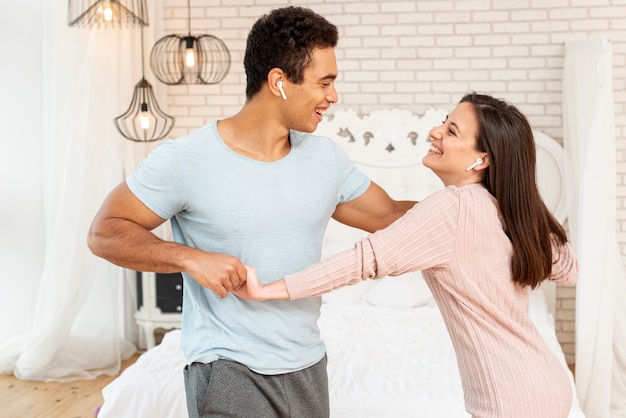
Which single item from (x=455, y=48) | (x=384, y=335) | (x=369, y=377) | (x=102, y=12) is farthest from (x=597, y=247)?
(x=102, y=12)

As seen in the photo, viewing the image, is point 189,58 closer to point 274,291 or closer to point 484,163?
point 484,163

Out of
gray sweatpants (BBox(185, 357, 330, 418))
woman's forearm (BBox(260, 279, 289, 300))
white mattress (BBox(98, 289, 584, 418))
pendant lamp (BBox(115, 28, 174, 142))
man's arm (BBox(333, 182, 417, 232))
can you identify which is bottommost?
white mattress (BBox(98, 289, 584, 418))

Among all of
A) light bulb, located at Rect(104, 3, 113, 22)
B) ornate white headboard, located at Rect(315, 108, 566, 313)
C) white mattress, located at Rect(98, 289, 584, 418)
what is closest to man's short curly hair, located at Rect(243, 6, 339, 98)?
white mattress, located at Rect(98, 289, 584, 418)

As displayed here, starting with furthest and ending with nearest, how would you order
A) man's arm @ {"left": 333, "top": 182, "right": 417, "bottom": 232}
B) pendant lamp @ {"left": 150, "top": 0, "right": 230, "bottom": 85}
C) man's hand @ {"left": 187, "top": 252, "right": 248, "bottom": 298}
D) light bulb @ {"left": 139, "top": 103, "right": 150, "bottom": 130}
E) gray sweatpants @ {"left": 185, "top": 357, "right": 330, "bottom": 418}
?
pendant lamp @ {"left": 150, "top": 0, "right": 230, "bottom": 85} < light bulb @ {"left": 139, "top": 103, "right": 150, "bottom": 130} < man's arm @ {"left": 333, "top": 182, "right": 417, "bottom": 232} < gray sweatpants @ {"left": 185, "top": 357, "right": 330, "bottom": 418} < man's hand @ {"left": 187, "top": 252, "right": 248, "bottom": 298}

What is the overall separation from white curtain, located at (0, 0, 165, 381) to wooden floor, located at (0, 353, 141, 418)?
0.08 meters

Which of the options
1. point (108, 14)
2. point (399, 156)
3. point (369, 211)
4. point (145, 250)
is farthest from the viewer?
point (399, 156)

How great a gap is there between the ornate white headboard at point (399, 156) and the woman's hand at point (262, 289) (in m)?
2.93

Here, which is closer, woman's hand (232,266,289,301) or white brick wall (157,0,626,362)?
woman's hand (232,266,289,301)

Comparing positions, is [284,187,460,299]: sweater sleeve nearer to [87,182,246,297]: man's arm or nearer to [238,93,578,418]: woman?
[238,93,578,418]: woman

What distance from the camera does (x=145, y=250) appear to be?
1852 mm

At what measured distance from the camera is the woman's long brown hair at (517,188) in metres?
1.86

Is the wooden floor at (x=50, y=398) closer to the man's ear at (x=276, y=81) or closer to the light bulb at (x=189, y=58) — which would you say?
the light bulb at (x=189, y=58)

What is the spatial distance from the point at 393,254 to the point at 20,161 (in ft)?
12.0

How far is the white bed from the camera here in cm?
292
